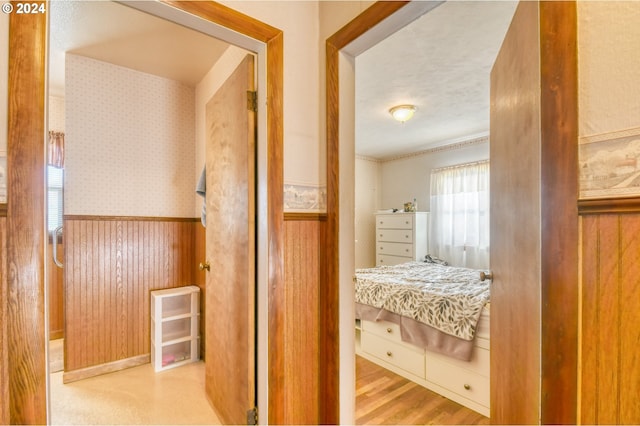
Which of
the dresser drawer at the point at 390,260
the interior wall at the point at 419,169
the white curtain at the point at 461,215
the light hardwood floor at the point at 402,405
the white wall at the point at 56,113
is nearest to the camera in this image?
the light hardwood floor at the point at 402,405

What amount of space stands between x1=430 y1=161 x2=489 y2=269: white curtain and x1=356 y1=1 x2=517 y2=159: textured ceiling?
2.20 ft

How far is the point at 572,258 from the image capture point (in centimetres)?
75

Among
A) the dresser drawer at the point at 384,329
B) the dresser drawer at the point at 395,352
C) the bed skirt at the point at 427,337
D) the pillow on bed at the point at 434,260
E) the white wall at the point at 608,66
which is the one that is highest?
the white wall at the point at 608,66

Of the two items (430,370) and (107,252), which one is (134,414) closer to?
(107,252)

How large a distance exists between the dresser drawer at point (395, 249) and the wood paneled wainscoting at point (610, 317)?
428cm

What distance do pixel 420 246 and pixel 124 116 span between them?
4.37 meters

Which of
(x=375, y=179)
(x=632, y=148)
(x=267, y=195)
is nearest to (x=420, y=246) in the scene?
(x=375, y=179)

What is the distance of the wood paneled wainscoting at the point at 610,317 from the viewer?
681 millimetres

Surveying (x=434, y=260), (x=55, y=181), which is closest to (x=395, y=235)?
(x=434, y=260)

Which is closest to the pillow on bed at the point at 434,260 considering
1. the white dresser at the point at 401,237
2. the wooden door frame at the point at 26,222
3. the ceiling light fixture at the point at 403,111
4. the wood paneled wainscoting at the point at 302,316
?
the white dresser at the point at 401,237

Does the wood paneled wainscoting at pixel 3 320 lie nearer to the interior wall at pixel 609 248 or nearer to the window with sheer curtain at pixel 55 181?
the interior wall at pixel 609 248

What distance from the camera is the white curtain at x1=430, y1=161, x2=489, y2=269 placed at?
440 cm

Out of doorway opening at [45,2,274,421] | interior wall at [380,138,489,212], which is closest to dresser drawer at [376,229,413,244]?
interior wall at [380,138,489,212]

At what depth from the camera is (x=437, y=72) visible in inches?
102
